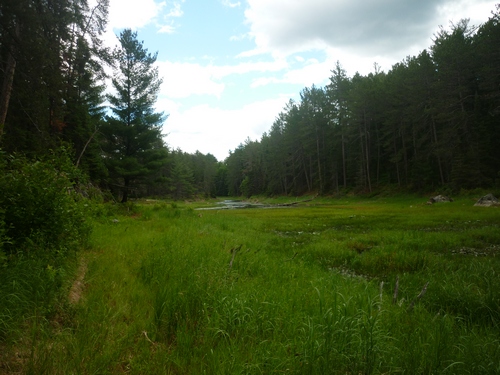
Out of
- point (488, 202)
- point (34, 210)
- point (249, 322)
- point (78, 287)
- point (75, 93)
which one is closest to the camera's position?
point (249, 322)

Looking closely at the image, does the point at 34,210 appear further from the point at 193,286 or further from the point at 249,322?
the point at 249,322

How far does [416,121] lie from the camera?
1352 inches

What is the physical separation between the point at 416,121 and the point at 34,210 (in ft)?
135

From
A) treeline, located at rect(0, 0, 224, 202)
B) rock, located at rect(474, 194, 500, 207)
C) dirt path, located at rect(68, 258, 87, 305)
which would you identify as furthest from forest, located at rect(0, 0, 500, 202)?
rock, located at rect(474, 194, 500, 207)

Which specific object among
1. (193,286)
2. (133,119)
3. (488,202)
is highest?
(133,119)

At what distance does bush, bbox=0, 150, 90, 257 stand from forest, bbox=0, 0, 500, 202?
671 millimetres

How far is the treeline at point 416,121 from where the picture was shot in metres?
27.2

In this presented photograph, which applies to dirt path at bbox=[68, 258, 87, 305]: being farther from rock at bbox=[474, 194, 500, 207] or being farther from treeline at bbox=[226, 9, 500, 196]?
treeline at bbox=[226, 9, 500, 196]

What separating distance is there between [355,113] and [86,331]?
44.6 meters

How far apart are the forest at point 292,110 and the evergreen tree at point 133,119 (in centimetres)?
8

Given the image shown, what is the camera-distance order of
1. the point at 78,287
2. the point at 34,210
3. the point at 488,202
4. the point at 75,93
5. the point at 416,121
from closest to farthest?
1. the point at 78,287
2. the point at 34,210
3. the point at 75,93
4. the point at 488,202
5. the point at 416,121

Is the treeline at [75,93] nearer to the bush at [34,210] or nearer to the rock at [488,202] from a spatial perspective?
the bush at [34,210]

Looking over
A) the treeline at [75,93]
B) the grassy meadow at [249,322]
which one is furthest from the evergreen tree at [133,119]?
the grassy meadow at [249,322]

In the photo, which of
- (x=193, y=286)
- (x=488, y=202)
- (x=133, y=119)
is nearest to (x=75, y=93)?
(x=133, y=119)
